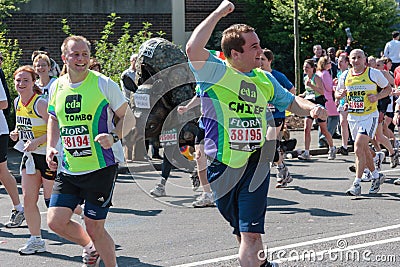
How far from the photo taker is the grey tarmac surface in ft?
24.7

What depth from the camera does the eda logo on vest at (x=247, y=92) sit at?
6.14m

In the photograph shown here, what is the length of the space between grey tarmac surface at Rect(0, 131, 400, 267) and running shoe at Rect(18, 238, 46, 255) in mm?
82

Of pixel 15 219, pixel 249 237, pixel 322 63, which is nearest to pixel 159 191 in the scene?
pixel 15 219

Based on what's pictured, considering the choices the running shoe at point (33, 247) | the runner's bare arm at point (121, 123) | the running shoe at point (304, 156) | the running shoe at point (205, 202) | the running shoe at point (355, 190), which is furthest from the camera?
the running shoe at point (304, 156)

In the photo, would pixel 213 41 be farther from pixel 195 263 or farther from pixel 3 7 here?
pixel 195 263

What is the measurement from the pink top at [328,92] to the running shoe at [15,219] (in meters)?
8.60

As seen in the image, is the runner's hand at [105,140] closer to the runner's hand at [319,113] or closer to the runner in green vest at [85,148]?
the runner in green vest at [85,148]

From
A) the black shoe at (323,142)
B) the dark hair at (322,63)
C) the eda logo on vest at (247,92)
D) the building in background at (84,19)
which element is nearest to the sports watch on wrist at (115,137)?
the eda logo on vest at (247,92)

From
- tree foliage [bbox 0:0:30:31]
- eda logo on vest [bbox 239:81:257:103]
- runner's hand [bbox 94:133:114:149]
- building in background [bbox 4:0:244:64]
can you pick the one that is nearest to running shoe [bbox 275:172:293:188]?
eda logo on vest [bbox 239:81:257:103]

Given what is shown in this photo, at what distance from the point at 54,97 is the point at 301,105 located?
6.58 ft

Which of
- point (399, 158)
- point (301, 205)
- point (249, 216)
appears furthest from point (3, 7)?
point (249, 216)

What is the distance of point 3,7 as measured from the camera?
18906 millimetres

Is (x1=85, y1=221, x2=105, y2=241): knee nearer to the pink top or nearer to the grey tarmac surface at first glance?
the grey tarmac surface

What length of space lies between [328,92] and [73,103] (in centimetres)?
1074
